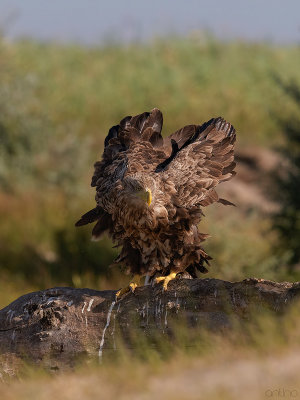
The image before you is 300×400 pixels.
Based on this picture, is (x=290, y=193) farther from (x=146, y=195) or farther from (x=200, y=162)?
(x=146, y=195)

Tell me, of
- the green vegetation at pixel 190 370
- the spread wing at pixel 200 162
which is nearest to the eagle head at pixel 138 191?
the spread wing at pixel 200 162

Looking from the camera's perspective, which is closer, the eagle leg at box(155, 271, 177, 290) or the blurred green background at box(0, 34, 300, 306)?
the eagle leg at box(155, 271, 177, 290)

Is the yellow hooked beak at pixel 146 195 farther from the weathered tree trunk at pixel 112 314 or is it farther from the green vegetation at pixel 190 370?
the green vegetation at pixel 190 370

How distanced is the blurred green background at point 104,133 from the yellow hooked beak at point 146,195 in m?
A: 4.15

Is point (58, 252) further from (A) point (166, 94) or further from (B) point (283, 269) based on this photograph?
(A) point (166, 94)

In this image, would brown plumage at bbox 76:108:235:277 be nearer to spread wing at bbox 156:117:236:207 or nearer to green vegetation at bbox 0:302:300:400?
spread wing at bbox 156:117:236:207

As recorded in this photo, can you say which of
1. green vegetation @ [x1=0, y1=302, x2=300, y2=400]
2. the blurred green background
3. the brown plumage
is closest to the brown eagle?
the brown plumage

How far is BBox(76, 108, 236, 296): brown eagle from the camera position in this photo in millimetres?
7223

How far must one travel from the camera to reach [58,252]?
1593 centimetres

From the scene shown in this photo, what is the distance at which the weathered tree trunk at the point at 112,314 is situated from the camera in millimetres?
6688

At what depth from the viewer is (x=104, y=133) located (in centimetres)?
2284

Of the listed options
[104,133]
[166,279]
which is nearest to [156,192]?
[166,279]

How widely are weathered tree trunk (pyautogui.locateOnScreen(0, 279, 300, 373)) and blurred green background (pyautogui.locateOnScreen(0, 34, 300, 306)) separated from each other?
3750 millimetres

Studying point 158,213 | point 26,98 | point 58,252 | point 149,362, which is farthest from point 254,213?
point 149,362
